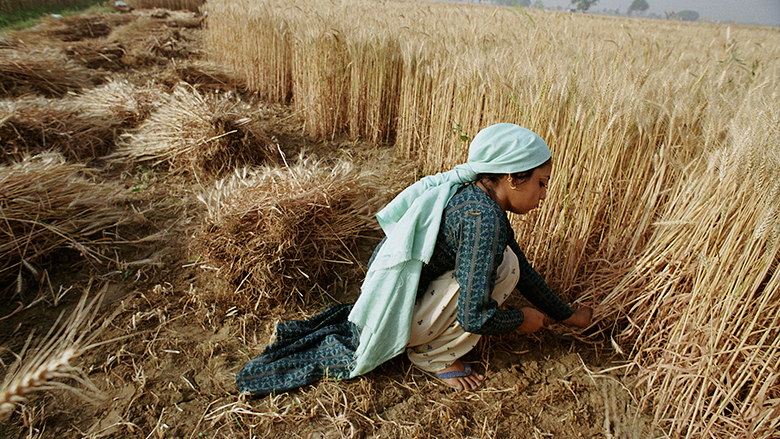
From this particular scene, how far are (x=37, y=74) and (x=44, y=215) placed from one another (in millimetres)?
3360

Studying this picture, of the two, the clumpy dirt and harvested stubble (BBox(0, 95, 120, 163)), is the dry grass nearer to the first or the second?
harvested stubble (BBox(0, 95, 120, 163))

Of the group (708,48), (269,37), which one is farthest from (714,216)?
(269,37)

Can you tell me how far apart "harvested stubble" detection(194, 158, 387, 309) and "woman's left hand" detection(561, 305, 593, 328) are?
1.10 meters

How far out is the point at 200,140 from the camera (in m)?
3.14

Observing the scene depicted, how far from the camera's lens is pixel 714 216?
1381mm

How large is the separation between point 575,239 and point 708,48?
3576 mm

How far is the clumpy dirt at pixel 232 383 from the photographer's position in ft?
4.92

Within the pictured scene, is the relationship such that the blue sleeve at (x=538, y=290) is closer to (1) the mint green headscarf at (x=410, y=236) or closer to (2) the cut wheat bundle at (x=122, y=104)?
(1) the mint green headscarf at (x=410, y=236)

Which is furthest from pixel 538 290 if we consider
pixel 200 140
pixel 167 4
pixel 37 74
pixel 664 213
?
pixel 167 4

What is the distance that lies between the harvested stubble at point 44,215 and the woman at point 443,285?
138 cm

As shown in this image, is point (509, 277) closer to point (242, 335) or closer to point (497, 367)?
point (497, 367)

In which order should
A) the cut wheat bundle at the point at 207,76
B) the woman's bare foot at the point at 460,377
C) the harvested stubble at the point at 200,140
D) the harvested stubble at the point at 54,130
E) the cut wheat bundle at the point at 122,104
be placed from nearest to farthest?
the woman's bare foot at the point at 460,377 → the harvested stubble at the point at 54,130 → the harvested stubble at the point at 200,140 → the cut wheat bundle at the point at 122,104 → the cut wheat bundle at the point at 207,76

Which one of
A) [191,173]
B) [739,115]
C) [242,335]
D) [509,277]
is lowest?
[242,335]

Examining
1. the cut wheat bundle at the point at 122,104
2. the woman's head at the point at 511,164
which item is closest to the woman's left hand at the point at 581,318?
the woman's head at the point at 511,164
